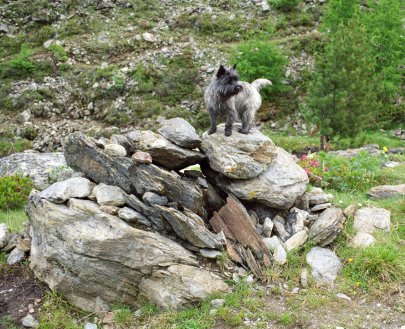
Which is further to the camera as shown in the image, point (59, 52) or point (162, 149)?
point (59, 52)

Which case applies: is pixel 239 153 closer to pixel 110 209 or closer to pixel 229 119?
pixel 229 119

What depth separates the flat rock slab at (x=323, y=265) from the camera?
27.2ft

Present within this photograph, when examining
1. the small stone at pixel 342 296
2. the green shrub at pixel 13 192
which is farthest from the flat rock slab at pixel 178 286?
the green shrub at pixel 13 192

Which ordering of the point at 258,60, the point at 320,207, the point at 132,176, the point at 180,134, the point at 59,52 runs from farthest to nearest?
the point at 59,52, the point at 258,60, the point at 320,207, the point at 180,134, the point at 132,176

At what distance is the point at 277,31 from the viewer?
1212 inches

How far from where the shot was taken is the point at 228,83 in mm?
9320

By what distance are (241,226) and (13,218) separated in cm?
676

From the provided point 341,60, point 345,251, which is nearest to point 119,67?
point 341,60

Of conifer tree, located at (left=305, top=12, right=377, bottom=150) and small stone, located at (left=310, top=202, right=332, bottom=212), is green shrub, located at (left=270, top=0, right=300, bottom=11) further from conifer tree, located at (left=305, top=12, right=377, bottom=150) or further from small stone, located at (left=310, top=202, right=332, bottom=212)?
small stone, located at (left=310, top=202, right=332, bottom=212)

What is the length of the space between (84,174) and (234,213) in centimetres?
346

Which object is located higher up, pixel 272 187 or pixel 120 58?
pixel 272 187

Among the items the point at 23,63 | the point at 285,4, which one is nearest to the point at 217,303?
the point at 23,63

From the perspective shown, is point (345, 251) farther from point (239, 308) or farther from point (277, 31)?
point (277, 31)

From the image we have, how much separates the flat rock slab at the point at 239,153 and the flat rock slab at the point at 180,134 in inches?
17.7
